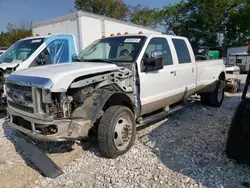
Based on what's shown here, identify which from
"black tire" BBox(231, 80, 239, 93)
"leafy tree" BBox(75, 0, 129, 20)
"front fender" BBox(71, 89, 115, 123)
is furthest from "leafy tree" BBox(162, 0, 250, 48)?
"front fender" BBox(71, 89, 115, 123)

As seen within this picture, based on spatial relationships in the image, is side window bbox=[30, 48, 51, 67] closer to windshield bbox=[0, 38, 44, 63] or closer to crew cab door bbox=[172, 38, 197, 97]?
windshield bbox=[0, 38, 44, 63]

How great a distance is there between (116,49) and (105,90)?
1385mm

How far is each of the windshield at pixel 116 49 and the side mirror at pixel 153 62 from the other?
251mm

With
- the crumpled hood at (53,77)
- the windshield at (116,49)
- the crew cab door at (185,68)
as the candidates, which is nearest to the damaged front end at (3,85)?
the windshield at (116,49)

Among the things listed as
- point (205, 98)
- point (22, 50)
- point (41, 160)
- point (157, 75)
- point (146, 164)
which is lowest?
point (146, 164)

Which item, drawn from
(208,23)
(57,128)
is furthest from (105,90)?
(208,23)

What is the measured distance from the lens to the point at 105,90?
3.63 metres

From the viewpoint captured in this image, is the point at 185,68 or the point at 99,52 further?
the point at 185,68

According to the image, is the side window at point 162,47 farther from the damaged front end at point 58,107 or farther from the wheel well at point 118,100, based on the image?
the damaged front end at point 58,107

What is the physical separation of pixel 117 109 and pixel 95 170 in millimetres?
978

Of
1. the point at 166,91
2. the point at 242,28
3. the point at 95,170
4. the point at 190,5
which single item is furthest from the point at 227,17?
the point at 95,170

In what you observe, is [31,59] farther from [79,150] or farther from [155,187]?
[155,187]

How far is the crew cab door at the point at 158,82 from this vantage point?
433 centimetres

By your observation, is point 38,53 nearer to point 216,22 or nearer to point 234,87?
point 234,87
